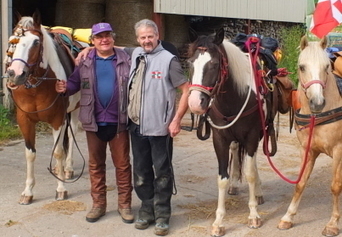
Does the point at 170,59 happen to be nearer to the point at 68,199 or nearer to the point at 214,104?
the point at 214,104

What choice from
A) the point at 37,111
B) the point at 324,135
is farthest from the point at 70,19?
the point at 324,135

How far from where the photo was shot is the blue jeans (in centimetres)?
389

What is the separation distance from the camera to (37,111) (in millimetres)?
4477

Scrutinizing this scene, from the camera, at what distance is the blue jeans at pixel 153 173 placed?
3.89m

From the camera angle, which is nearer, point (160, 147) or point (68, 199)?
point (160, 147)

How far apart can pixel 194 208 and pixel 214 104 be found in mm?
1221

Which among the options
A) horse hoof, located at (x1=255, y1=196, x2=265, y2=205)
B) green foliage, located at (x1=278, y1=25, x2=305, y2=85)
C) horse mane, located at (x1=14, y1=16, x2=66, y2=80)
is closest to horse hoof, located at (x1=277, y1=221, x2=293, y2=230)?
horse hoof, located at (x1=255, y1=196, x2=265, y2=205)

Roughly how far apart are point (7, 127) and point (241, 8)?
7564mm

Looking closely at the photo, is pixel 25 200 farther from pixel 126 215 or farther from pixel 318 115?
pixel 318 115

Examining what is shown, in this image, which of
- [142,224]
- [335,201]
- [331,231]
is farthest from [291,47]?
[142,224]

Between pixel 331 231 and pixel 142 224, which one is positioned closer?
pixel 331 231

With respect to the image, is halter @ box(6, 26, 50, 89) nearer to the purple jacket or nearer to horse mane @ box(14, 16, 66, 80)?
horse mane @ box(14, 16, 66, 80)

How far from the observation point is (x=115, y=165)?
4184 mm

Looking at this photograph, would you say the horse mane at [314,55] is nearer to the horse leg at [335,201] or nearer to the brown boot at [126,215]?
the horse leg at [335,201]
